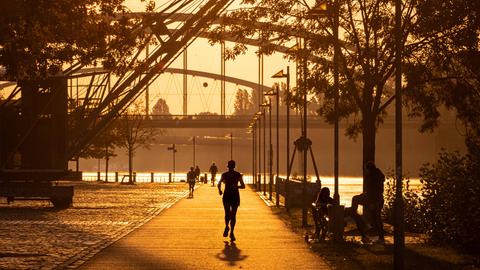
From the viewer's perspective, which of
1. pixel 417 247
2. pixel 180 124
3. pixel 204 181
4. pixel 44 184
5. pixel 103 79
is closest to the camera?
pixel 417 247

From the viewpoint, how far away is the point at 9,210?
38.8m

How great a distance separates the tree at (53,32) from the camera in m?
18.6

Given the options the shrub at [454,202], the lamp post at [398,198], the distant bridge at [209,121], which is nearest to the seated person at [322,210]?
the shrub at [454,202]

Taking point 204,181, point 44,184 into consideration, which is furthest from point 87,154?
point 44,184

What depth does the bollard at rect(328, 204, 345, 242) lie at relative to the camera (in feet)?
77.0

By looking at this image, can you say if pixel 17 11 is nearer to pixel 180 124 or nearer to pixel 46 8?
pixel 46 8

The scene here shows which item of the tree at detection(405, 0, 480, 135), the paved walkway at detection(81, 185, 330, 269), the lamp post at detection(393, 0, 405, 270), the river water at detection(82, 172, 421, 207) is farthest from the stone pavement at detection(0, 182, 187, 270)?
the river water at detection(82, 172, 421, 207)

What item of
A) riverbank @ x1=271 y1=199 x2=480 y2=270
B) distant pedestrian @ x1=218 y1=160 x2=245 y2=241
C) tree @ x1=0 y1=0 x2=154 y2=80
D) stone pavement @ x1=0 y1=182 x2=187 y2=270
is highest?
tree @ x1=0 y1=0 x2=154 y2=80

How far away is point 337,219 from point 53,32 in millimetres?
7331

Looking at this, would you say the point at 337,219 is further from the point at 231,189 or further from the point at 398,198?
the point at 398,198

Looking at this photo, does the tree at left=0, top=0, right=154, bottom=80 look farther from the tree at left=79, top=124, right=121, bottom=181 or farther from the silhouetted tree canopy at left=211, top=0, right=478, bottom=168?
the tree at left=79, top=124, right=121, bottom=181

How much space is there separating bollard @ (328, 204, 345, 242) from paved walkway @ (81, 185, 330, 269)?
32.6 inches

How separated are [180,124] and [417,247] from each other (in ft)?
377

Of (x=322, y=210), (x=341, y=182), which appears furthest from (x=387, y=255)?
(x=341, y=182)
